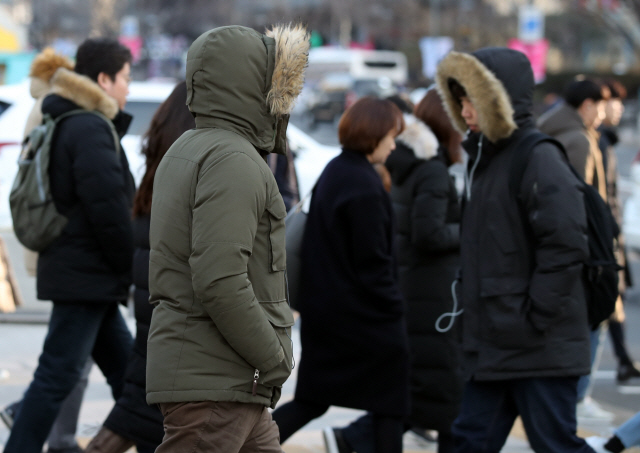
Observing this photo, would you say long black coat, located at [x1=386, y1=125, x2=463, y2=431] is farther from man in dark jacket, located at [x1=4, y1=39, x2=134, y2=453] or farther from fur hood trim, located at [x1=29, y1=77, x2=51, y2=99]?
fur hood trim, located at [x1=29, y1=77, x2=51, y2=99]

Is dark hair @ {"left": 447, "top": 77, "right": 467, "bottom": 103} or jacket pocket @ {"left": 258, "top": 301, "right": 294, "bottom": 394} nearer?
jacket pocket @ {"left": 258, "top": 301, "right": 294, "bottom": 394}

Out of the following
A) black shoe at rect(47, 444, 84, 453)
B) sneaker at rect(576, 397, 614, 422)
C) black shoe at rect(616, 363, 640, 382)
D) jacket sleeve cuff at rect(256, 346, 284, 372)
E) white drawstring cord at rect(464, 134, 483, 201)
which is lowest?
black shoe at rect(616, 363, 640, 382)

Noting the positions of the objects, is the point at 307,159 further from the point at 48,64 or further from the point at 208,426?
the point at 208,426

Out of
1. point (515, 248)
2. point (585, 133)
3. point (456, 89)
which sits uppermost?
point (456, 89)

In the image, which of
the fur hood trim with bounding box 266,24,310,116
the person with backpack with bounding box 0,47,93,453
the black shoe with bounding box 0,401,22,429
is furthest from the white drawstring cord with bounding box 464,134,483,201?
the black shoe with bounding box 0,401,22,429

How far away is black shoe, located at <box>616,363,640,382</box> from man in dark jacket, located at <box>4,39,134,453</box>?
3703mm

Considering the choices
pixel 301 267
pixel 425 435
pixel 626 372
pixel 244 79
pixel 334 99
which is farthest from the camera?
pixel 334 99

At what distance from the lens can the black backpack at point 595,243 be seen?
3.46 metres

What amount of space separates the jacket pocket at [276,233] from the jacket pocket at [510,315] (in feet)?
3.77

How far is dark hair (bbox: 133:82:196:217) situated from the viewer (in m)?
3.50

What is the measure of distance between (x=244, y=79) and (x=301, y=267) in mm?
1620

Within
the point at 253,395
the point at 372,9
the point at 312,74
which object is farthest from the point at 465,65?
the point at 372,9

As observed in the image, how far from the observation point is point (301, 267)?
4.01 meters

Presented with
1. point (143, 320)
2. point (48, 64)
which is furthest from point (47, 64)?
point (143, 320)
